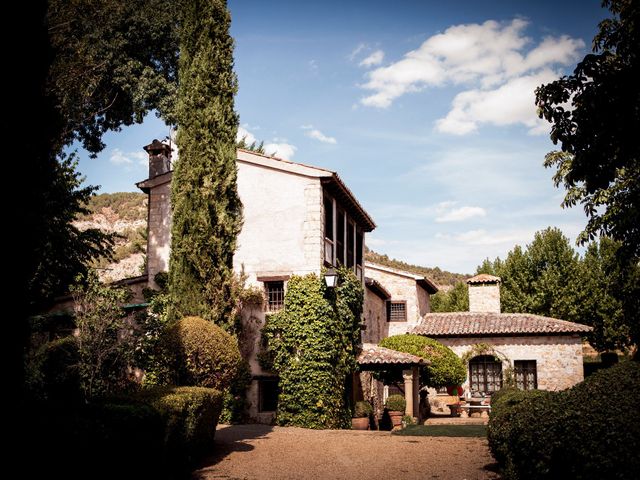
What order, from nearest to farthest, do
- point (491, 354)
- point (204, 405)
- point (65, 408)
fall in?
point (65, 408) → point (204, 405) → point (491, 354)

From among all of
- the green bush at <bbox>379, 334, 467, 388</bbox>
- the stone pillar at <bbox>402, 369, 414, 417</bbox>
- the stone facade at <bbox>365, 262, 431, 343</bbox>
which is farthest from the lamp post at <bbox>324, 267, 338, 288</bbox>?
the stone facade at <bbox>365, 262, 431, 343</bbox>

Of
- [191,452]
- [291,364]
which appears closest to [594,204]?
[291,364]

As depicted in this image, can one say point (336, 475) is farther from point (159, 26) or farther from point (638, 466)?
point (159, 26)

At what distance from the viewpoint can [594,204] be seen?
15.9 metres

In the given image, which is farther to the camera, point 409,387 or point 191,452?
point 409,387

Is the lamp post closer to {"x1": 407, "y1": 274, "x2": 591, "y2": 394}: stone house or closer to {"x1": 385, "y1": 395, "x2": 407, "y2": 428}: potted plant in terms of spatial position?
{"x1": 385, "y1": 395, "x2": 407, "y2": 428}: potted plant

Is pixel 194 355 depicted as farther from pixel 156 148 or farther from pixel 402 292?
pixel 402 292

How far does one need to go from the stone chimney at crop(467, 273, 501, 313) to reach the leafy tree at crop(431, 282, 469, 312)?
45.3 ft

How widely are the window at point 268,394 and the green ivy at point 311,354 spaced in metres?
0.93

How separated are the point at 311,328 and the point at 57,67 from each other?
11.2 meters

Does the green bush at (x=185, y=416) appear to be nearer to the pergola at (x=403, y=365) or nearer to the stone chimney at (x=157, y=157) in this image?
the pergola at (x=403, y=365)

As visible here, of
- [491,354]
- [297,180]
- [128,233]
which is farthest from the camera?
[128,233]

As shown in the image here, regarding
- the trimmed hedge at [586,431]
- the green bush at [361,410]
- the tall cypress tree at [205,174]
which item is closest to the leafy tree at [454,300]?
the green bush at [361,410]

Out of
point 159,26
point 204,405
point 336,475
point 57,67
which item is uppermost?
point 159,26
